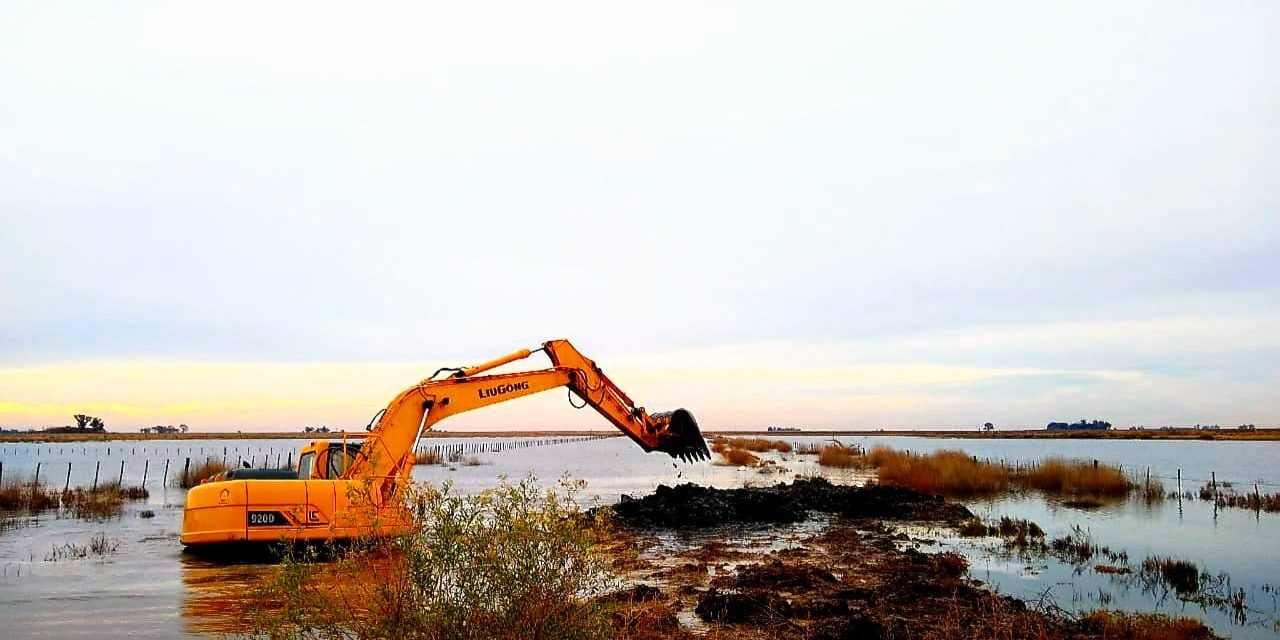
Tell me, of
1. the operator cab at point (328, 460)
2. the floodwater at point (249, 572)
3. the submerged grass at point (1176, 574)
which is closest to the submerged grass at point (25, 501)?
the floodwater at point (249, 572)

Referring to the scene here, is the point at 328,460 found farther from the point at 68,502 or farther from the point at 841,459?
the point at 841,459

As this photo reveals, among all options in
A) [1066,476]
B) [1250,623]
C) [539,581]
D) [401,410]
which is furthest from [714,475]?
[539,581]

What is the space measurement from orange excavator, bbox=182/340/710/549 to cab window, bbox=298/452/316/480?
0.8 inches

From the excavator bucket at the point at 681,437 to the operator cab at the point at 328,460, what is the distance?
643 centimetres

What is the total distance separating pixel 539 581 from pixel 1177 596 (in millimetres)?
12712

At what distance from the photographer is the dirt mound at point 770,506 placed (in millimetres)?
24055

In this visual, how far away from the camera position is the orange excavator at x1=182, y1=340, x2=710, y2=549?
624 inches

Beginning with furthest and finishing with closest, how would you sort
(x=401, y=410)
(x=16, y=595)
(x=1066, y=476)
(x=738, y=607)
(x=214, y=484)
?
(x=1066, y=476)
(x=401, y=410)
(x=214, y=484)
(x=16, y=595)
(x=738, y=607)

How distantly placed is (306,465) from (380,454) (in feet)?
8.15

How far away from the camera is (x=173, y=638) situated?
35.7 ft

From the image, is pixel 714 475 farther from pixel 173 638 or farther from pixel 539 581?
pixel 539 581

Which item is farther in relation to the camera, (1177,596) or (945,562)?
(945,562)

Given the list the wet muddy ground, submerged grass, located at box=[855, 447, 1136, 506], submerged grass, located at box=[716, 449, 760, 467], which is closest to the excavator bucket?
the wet muddy ground

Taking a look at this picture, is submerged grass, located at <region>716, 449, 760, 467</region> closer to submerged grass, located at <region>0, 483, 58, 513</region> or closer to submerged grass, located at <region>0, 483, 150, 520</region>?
submerged grass, located at <region>0, 483, 150, 520</region>
